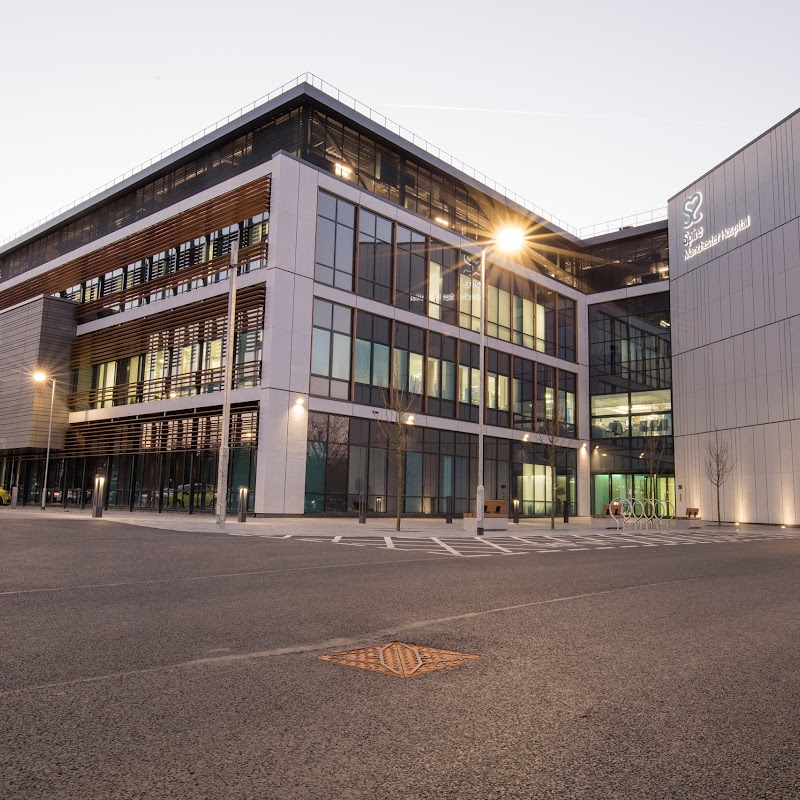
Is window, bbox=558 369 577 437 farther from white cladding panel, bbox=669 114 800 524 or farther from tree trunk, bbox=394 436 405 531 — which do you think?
tree trunk, bbox=394 436 405 531

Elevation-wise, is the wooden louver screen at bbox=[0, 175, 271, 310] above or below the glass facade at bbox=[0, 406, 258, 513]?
above

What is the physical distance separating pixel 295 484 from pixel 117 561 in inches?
787

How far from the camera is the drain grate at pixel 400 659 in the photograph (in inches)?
199

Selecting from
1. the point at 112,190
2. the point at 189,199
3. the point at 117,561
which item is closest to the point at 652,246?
the point at 189,199

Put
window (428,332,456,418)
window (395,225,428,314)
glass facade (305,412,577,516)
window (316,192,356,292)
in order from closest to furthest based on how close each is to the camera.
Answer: glass facade (305,412,577,516), window (316,192,356,292), window (395,225,428,314), window (428,332,456,418)

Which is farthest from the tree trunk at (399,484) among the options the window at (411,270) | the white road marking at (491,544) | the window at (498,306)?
the window at (498,306)

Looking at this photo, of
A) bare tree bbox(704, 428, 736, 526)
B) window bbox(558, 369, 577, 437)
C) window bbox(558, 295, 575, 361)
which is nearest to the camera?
bare tree bbox(704, 428, 736, 526)

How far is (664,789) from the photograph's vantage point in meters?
3.01

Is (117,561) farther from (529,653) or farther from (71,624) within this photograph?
(529,653)

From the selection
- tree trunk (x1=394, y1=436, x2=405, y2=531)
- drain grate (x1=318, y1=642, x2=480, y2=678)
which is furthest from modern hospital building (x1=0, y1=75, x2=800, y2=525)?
drain grate (x1=318, y1=642, x2=480, y2=678)

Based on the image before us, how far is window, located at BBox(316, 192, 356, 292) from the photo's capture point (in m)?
34.9

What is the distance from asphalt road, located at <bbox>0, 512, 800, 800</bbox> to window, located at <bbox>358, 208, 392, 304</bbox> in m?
28.5

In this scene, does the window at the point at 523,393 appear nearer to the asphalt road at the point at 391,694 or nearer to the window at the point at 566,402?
the window at the point at 566,402

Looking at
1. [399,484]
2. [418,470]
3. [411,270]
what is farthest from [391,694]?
[411,270]
